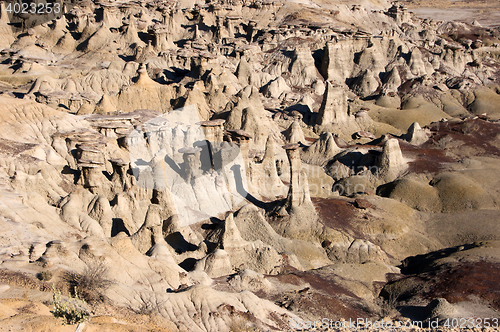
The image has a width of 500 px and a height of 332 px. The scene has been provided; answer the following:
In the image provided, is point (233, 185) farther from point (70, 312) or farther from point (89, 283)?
point (70, 312)

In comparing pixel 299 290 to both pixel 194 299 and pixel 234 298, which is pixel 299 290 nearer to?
pixel 234 298

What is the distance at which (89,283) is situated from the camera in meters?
14.8

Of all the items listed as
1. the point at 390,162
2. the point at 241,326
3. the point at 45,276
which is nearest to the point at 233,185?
the point at 390,162

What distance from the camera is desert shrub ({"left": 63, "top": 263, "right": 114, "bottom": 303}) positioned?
14.5 m

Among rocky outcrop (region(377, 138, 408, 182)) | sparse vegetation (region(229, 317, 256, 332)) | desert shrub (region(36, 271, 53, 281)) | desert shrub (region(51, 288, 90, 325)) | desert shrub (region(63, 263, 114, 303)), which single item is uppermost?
desert shrub (region(51, 288, 90, 325))

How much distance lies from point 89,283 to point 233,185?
18.2m

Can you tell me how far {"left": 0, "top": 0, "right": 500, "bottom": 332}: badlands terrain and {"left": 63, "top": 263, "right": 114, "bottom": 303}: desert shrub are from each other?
2.7 inches

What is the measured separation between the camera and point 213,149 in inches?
1297

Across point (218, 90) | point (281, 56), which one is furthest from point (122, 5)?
point (218, 90)

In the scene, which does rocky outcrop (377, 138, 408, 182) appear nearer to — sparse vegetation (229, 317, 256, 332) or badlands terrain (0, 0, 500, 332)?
badlands terrain (0, 0, 500, 332)

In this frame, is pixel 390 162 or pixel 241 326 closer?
pixel 241 326

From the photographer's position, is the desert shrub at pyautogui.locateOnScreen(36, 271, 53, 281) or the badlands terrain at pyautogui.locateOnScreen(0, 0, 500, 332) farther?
the badlands terrain at pyautogui.locateOnScreen(0, 0, 500, 332)

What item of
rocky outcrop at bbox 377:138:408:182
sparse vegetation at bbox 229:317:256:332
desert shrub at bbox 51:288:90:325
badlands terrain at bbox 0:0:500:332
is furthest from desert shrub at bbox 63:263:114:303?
rocky outcrop at bbox 377:138:408:182

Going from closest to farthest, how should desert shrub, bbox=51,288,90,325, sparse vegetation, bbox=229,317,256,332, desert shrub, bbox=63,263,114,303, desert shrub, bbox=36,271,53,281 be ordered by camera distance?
1. desert shrub, bbox=51,288,90,325
2. desert shrub, bbox=63,263,114,303
3. desert shrub, bbox=36,271,53,281
4. sparse vegetation, bbox=229,317,256,332
